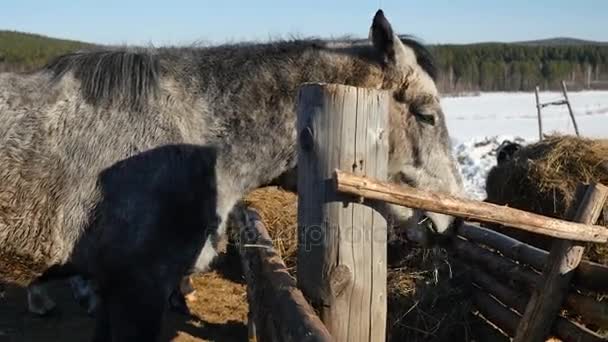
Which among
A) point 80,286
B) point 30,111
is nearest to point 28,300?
point 80,286

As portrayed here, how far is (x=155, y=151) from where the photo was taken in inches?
125

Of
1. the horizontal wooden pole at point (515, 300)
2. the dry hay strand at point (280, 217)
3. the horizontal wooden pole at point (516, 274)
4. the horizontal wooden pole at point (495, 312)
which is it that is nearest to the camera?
the horizontal wooden pole at point (516, 274)

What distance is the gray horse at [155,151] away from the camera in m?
3.13

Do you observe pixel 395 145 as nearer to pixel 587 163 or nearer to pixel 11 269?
pixel 11 269

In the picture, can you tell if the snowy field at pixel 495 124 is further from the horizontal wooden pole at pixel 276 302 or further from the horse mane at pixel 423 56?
the horizontal wooden pole at pixel 276 302

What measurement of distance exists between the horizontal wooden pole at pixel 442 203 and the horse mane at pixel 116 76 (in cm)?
158

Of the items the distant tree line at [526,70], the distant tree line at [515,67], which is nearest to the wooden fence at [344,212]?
the distant tree line at [515,67]

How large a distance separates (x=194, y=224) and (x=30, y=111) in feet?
3.32

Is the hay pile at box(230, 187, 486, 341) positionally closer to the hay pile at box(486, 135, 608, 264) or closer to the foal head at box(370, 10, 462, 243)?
the hay pile at box(486, 135, 608, 264)

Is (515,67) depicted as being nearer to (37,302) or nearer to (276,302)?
(37,302)

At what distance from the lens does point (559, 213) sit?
6.11 m

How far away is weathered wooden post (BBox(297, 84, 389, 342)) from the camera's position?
80.4 inches

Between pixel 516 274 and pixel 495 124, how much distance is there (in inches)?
823

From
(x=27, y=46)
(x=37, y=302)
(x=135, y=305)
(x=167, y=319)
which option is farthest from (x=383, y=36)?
(x=27, y=46)
